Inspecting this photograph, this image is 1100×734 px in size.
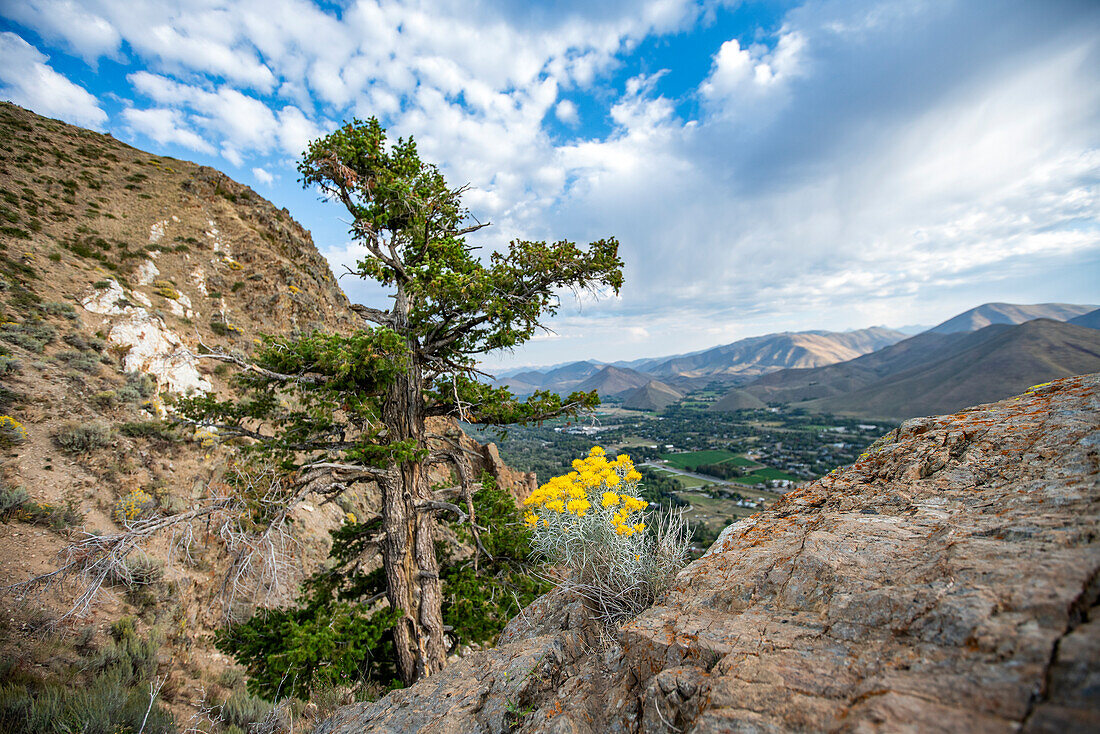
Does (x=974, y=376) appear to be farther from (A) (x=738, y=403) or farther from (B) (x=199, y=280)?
(B) (x=199, y=280)

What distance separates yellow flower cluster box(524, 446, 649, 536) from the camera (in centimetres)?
415

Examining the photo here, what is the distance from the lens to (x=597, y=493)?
462 cm

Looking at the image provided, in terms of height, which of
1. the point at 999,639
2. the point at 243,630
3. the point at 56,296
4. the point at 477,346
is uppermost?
the point at 56,296

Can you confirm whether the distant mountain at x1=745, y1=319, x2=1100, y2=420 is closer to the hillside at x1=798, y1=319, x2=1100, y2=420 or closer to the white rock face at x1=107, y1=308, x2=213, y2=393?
the hillside at x1=798, y1=319, x2=1100, y2=420

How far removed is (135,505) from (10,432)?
339cm

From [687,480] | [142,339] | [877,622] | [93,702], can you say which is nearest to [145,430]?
[142,339]

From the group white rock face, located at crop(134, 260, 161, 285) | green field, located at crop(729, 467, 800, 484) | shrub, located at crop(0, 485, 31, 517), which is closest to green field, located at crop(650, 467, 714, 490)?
green field, located at crop(729, 467, 800, 484)

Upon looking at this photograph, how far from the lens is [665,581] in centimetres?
325

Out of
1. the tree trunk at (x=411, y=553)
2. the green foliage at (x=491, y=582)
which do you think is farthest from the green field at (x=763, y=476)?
the tree trunk at (x=411, y=553)

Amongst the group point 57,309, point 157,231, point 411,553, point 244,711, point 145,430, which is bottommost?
point 244,711

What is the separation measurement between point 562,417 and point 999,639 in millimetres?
5662

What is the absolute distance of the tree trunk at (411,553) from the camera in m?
5.98

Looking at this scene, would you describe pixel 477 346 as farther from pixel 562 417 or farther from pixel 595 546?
pixel 595 546

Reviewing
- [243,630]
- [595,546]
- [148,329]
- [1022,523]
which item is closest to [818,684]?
[1022,523]
